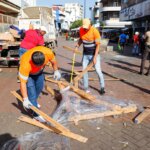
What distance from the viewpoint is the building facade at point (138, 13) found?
72.4 ft

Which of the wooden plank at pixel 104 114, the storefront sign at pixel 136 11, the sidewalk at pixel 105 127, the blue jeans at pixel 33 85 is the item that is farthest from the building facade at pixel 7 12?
the wooden plank at pixel 104 114

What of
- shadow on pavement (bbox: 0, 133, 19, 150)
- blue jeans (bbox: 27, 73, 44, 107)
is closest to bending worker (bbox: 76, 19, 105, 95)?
blue jeans (bbox: 27, 73, 44, 107)

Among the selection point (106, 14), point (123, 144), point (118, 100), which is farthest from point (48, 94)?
point (106, 14)

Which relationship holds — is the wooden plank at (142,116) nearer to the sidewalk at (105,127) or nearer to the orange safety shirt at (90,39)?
the sidewalk at (105,127)

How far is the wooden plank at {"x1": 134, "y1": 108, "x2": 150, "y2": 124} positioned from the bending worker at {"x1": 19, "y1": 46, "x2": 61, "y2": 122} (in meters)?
1.75

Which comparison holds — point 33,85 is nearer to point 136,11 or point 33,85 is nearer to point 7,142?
point 7,142

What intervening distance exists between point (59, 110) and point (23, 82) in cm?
138

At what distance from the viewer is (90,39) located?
6703 millimetres

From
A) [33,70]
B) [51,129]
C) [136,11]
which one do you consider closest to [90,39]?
[33,70]

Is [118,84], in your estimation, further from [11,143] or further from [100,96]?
[11,143]

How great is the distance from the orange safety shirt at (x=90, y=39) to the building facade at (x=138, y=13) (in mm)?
15502

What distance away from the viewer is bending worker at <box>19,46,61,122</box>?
421 centimetres

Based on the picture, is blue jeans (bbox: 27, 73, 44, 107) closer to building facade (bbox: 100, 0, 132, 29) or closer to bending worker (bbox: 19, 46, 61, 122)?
bending worker (bbox: 19, 46, 61, 122)

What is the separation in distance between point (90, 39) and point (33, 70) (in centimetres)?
253
